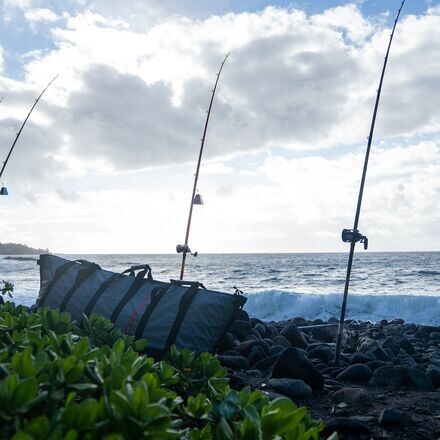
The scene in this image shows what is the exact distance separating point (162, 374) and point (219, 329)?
7.75 ft

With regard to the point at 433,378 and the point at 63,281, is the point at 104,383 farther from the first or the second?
the point at 433,378

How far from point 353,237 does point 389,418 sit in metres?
2.28

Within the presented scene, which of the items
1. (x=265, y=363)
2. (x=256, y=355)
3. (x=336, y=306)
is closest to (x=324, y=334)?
(x=256, y=355)

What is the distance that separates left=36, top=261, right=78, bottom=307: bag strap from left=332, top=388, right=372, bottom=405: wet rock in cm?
272

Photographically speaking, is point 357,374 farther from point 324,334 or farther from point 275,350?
point 324,334

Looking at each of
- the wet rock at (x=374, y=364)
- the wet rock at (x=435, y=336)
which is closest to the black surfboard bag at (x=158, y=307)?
the wet rock at (x=374, y=364)

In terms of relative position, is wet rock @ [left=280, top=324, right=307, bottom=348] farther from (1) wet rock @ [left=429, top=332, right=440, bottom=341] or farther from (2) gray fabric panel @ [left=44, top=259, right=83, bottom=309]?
(1) wet rock @ [left=429, top=332, right=440, bottom=341]

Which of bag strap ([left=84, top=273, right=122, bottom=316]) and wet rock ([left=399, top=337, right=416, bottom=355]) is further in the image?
wet rock ([left=399, top=337, right=416, bottom=355])

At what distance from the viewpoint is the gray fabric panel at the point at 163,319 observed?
12.7 feet

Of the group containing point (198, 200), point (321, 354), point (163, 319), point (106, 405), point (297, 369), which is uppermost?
point (198, 200)

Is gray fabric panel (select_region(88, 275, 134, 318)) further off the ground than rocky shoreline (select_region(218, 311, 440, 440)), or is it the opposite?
gray fabric panel (select_region(88, 275, 134, 318))

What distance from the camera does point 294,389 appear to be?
3902 mm

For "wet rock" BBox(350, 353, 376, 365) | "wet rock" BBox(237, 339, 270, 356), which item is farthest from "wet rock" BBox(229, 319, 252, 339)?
"wet rock" BBox(350, 353, 376, 365)

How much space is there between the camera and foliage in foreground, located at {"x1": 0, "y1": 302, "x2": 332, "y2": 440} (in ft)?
3.44
